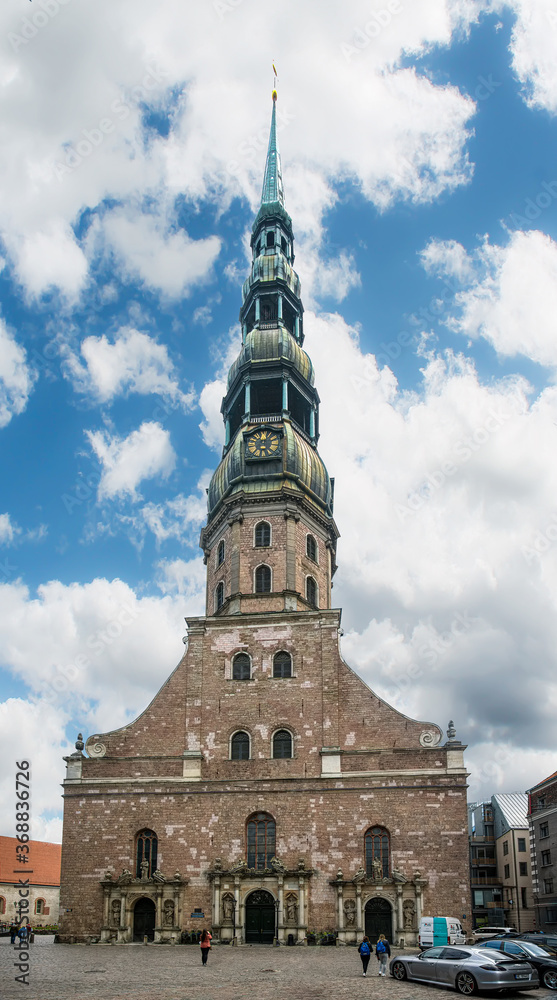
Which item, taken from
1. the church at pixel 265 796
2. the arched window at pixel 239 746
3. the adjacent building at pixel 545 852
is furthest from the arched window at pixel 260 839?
the adjacent building at pixel 545 852

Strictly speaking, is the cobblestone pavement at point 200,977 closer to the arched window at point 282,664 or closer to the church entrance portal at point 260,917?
the church entrance portal at point 260,917

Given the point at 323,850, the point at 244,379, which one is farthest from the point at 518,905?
the point at 244,379

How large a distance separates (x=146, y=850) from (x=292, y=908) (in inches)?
259

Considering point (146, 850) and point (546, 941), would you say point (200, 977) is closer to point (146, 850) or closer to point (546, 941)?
point (546, 941)

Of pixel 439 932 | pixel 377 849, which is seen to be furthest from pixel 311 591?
pixel 439 932

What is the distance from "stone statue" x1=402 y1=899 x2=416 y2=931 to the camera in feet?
101

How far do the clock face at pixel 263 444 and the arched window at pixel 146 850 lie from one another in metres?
18.6

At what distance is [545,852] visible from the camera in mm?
43531

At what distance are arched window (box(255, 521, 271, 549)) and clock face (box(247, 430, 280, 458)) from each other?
12.4 feet

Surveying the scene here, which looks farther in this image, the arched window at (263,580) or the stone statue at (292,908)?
the arched window at (263,580)

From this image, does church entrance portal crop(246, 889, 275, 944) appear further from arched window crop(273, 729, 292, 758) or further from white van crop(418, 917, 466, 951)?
white van crop(418, 917, 466, 951)

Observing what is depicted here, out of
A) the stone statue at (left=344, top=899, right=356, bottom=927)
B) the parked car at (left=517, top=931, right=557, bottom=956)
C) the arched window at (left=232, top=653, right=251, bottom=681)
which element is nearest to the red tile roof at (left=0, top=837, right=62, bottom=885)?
the arched window at (left=232, top=653, right=251, bottom=681)

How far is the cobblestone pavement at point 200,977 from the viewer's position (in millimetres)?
16359

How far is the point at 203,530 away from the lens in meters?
43.7
